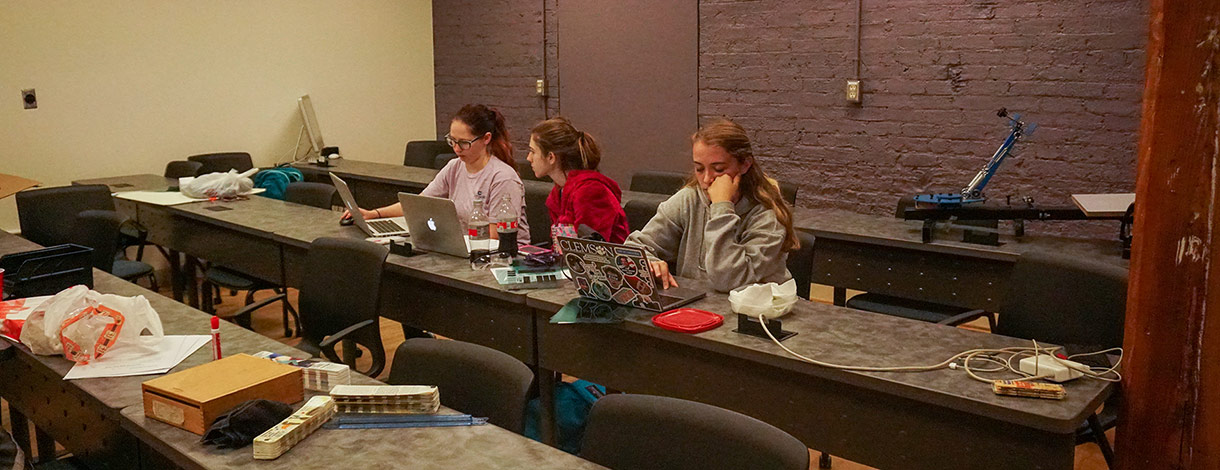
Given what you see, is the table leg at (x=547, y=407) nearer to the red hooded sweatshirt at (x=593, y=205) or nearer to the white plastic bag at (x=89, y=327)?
the red hooded sweatshirt at (x=593, y=205)

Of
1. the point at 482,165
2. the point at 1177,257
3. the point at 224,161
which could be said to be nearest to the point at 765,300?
the point at 1177,257

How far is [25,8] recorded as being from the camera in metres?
5.77

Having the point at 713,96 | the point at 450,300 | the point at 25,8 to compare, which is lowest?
the point at 450,300

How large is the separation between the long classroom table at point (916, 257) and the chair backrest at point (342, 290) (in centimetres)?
188

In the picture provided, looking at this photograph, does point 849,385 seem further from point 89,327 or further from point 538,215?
point 538,215

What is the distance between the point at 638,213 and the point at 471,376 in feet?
6.61

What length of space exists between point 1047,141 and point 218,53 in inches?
213

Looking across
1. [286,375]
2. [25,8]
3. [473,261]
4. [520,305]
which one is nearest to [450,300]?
[473,261]

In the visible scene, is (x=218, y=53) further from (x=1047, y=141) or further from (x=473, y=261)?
(x=1047, y=141)

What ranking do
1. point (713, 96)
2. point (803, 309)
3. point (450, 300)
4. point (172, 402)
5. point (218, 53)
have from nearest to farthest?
1. point (172, 402)
2. point (803, 309)
3. point (450, 300)
4. point (713, 96)
5. point (218, 53)

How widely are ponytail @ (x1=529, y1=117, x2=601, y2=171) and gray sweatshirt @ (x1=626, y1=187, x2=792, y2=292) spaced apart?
0.58 meters

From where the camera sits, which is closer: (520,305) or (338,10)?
(520,305)

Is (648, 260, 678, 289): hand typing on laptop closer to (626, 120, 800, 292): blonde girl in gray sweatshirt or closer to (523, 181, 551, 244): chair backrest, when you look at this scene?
(626, 120, 800, 292): blonde girl in gray sweatshirt

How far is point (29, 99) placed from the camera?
584 centimetres
